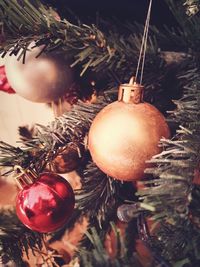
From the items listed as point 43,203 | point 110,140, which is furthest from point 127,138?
point 43,203

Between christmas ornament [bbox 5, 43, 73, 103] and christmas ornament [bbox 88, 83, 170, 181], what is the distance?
176 millimetres

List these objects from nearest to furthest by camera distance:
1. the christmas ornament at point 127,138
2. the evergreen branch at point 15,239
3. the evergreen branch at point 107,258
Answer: the evergreen branch at point 107,258 < the christmas ornament at point 127,138 < the evergreen branch at point 15,239

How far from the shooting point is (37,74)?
1.78 ft

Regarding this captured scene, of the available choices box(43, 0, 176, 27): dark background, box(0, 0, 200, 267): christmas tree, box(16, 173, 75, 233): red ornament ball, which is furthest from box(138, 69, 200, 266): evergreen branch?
box(43, 0, 176, 27): dark background

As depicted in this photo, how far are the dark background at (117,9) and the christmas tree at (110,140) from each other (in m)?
0.02

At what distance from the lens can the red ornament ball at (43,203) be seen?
0.44 meters

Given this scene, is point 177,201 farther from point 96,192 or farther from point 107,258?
point 96,192

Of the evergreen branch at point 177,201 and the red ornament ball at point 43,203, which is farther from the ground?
the evergreen branch at point 177,201

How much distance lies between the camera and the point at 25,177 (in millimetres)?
461

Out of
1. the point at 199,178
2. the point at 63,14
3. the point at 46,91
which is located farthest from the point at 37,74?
the point at 199,178

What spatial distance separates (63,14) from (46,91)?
0.19m

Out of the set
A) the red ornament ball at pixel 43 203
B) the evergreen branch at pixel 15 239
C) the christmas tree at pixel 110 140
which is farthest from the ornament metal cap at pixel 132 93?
the evergreen branch at pixel 15 239

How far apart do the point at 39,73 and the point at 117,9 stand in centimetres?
25

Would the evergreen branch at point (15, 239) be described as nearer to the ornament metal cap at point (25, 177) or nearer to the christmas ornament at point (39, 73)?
the ornament metal cap at point (25, 177)
